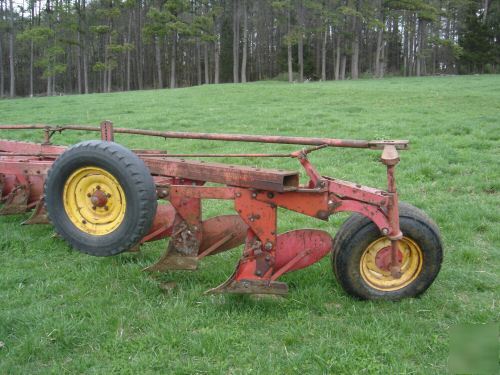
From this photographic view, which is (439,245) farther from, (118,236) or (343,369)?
(118,236)

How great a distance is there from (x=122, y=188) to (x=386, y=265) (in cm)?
214

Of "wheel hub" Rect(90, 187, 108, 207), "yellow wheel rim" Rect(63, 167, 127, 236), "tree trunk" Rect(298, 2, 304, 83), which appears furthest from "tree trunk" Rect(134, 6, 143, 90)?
"wheel hub" Rect(90, 187, 108, 207)

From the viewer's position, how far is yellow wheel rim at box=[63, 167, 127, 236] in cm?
393

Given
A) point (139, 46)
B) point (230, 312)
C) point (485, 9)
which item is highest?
point (485, 9)

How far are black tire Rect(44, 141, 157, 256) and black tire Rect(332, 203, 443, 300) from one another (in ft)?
4.88

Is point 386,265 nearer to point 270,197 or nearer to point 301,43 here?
point 270,197

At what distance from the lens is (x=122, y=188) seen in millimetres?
3770

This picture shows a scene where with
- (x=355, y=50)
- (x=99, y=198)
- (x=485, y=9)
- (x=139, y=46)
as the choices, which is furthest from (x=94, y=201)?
(x=485, y=9)

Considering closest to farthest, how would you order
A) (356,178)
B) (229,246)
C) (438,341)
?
(438,341) → (229,246) → (356,178)

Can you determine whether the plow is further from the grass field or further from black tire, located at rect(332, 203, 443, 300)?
the grass field

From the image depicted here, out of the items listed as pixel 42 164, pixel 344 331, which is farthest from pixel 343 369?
pixel 42 164

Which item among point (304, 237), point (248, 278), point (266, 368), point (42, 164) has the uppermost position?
point (42, 164)

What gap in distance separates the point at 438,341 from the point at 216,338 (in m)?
1.48

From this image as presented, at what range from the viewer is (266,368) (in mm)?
3197
